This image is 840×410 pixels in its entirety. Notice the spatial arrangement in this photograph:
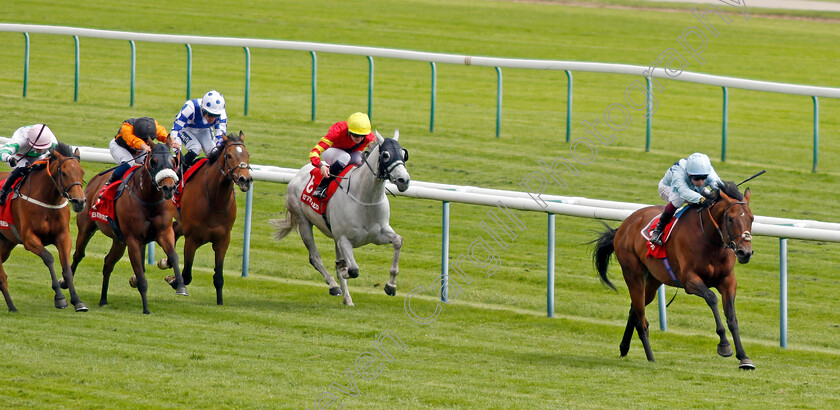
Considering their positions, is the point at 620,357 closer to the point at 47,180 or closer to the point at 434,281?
the point at 434,281

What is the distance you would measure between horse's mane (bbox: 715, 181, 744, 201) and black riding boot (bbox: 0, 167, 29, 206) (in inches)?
198

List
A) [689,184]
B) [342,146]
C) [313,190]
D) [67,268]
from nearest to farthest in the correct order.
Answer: [689,184]
[67,268]
[313,190]
[342,146]

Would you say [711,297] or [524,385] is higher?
[711,297]

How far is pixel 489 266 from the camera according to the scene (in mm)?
10688

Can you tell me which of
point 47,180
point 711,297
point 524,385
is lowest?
point 524,385

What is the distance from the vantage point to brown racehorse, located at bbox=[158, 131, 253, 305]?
362 inches

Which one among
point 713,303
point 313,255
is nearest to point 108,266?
point 313,255

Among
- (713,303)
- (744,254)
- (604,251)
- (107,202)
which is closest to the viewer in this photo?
(744,254)

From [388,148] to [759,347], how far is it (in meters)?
2.97

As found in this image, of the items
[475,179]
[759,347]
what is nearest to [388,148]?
[759,347]

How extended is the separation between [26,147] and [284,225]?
2.27 meters

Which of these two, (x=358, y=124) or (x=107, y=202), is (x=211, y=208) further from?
(x=358, y=124)

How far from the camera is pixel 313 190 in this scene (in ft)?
31.8

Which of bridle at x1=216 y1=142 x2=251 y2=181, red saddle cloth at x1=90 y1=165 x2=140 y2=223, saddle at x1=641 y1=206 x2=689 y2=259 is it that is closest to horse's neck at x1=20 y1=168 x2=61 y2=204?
red saddle cloth at x1=90 y1=165 x2=140 y2=223
